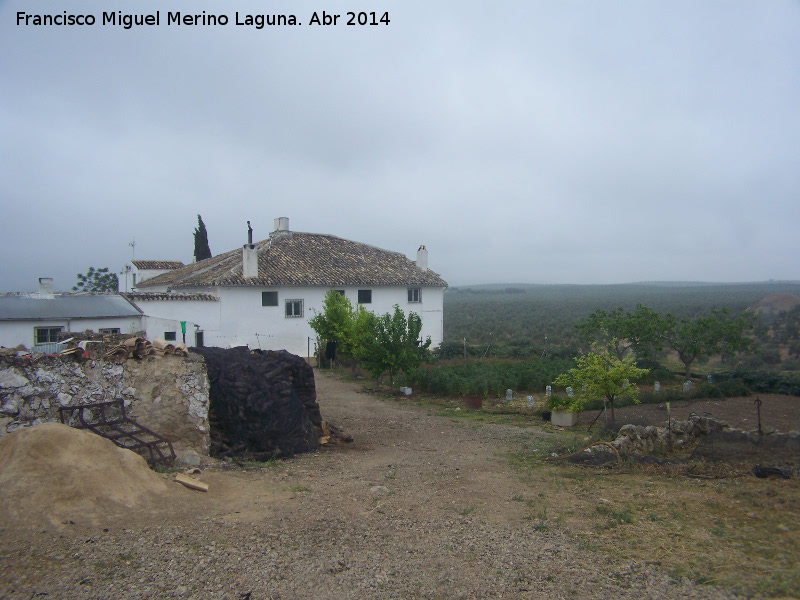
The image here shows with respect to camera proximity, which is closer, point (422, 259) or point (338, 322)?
point (338, 322)

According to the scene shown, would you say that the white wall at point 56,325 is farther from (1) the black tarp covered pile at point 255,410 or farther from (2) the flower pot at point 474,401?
(2) the flower pot at point 474,401

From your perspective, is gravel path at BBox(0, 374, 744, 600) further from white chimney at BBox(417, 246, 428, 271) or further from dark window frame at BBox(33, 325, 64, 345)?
white chimney at BBox(417, 246, 428, 271)

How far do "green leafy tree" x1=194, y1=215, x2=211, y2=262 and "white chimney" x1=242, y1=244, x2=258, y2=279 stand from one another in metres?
19.2

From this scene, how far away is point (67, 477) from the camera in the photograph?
5.93 metres

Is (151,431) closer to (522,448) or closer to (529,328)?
(522,448)

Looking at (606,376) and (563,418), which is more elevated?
(606,376)

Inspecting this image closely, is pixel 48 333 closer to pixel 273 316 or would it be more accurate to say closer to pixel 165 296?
pixel 165 296

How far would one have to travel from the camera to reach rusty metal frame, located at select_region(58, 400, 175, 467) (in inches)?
301

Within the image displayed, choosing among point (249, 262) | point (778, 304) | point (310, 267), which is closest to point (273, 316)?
point (249, 262)

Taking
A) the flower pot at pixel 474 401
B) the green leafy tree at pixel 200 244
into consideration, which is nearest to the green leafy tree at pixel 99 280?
the green leafy tree at pixel 200 244

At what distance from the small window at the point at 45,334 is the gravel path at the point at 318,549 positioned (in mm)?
14419

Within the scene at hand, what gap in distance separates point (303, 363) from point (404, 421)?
4068 millimetres

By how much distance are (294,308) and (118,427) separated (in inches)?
803

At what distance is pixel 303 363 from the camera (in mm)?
11055
